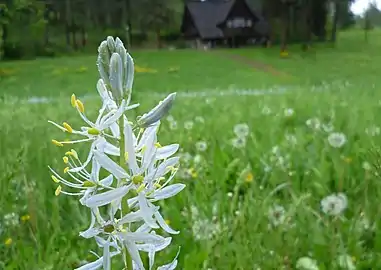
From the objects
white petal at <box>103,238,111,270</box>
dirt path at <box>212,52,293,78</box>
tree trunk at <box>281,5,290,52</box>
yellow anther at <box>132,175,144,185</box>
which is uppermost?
yellow anther at <box>132,175,144,185</box>

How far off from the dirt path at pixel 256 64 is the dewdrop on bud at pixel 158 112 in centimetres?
2058

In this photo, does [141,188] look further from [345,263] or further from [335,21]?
[335,21]

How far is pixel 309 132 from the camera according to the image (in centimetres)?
327

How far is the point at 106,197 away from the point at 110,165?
0.03 meters

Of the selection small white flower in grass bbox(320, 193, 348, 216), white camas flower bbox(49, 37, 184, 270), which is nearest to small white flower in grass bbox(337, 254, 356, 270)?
small white flower in grass bbox(320, 193, 348, 216)

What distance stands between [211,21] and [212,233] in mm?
33273

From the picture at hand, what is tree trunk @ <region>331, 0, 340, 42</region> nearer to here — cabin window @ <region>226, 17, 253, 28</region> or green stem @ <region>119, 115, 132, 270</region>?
cabin window @ <region>226, 17, 253, 28</region>

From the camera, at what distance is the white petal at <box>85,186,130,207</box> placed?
0.59m

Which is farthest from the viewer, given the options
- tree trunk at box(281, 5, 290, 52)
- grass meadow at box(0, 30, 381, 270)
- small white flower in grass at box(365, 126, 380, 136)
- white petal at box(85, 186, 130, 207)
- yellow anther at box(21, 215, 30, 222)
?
tree trunk at box(281, 5, 290, 52)

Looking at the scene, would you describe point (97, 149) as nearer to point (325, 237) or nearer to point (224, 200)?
point (325, 237)

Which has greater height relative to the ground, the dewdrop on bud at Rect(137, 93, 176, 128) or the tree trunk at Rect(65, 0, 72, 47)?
the dewdrop on bud at Rect(137, 93, 176, 128)

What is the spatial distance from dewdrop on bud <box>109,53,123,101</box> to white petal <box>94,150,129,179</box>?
0.07 meters

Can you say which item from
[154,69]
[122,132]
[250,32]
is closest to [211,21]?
[250,32]

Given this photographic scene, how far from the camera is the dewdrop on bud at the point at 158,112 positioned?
0.65 m
